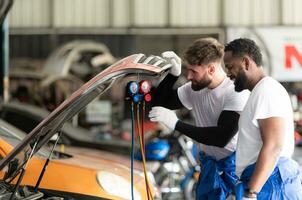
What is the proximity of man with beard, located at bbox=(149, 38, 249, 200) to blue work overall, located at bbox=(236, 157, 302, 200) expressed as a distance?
0.40 meters

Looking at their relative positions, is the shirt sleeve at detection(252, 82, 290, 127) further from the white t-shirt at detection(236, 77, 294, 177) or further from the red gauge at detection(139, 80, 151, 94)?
the red gauge at detection(139, 80, 151, 94)

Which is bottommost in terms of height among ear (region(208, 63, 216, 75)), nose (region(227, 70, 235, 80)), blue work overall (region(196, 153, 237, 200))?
blue work overall (region(196, 153, 237, 200))

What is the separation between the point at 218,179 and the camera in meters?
5.22

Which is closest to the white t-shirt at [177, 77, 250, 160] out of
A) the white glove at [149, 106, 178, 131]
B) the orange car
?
the white glove at [149, 106, 178, 131]

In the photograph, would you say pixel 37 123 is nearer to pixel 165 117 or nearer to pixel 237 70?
pixel 165 117

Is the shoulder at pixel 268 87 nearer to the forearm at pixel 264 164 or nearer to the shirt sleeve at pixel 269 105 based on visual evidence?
the shirt sleeve at pixel 269 105

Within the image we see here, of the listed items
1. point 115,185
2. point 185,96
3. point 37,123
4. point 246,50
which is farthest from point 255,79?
point 37,123

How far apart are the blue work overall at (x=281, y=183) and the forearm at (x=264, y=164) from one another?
0.77 feet

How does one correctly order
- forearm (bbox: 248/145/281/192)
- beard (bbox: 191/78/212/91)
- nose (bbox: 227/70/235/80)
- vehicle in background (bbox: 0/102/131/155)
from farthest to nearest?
1. vehicle in background (bbox: 0/102/131/155)
2. beard (bbox: 191/78/212/91)
3. nose (bbox: 227/70/235/80)
4. forearm (bbox: 248/145/281/192)

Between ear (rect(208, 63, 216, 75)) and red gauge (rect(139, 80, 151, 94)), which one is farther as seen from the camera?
ear (rect(208, 63, 216, 75))

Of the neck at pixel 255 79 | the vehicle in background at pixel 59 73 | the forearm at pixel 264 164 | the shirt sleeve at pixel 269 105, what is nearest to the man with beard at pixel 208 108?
the neck at pixel 255 79

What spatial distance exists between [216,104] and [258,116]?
71cm

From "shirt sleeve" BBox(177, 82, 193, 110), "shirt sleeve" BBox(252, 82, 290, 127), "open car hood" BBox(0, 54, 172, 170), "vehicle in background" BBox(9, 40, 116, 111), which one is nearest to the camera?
"open car hood" BBox(0, 54, 172, 170)

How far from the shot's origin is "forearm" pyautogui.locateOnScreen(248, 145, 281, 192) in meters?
4.39
